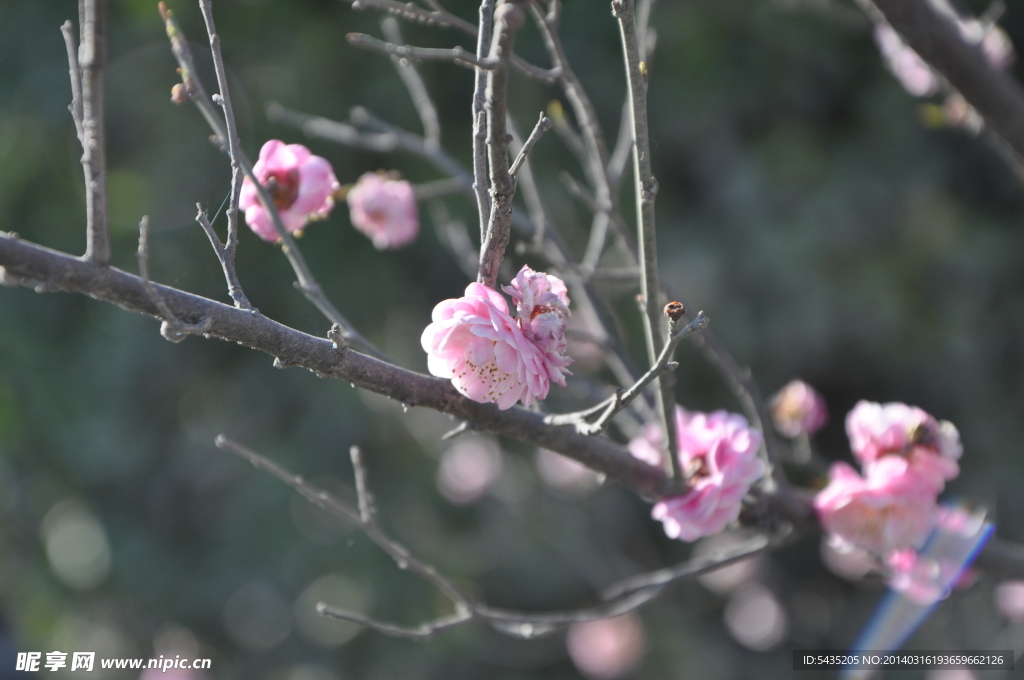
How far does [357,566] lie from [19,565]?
1.47 metres

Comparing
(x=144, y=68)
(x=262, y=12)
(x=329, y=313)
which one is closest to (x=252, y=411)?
(x=144, y=68)

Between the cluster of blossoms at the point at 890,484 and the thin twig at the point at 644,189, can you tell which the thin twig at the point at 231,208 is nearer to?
the thin twig at the point at 644,189

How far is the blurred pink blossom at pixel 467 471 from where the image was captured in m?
2.20

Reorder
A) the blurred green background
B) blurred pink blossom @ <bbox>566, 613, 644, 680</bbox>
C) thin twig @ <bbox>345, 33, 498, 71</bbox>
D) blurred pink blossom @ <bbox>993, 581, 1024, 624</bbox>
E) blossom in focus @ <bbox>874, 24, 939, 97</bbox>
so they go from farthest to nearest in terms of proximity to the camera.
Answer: blurred pink blossom @ <bbox>566, 613, 644, 680</bbox>, the blurred green background, blurred pink blossom @ <bbox>993, 581, 1024, 624</bbox>, blossom in focus @ <bbox>874, 24, 939, 97</bbox>, thin twig @ <bbox>345, 33, 498, 71</bbox>

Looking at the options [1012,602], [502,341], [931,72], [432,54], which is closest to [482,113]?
[432,54]

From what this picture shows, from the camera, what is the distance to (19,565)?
2.71 metres

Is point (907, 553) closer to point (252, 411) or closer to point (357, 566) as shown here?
point (357, 566)

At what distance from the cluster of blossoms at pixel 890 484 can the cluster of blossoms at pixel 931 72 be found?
400 mm

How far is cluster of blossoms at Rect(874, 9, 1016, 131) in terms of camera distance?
35.1 inches

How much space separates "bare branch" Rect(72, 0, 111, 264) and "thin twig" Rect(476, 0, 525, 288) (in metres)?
0.22

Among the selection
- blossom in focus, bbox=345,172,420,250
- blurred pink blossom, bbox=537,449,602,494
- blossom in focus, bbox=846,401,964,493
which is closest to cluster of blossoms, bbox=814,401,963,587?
blossom in focus, bbox=846,401,964,493

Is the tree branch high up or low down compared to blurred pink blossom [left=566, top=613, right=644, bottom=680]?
up

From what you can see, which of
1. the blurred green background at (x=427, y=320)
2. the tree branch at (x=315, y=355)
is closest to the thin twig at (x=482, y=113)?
the tree branch at (x=315, y=355)

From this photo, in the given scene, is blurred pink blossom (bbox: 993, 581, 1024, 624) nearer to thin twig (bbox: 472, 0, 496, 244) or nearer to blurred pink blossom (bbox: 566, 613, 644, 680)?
blurred pink blossom (bbox: 566, 613, 644, 680)
